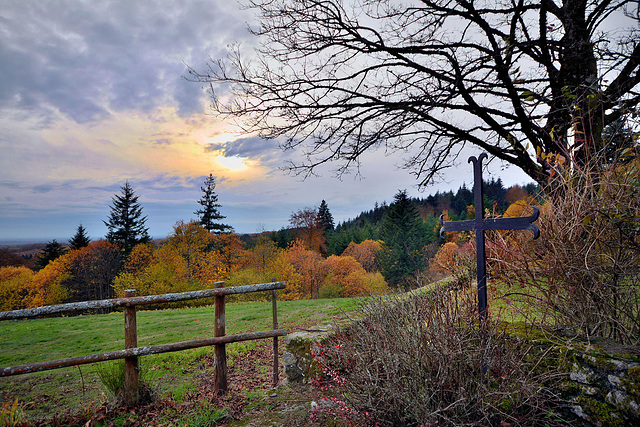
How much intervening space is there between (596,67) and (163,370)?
34.1 feet

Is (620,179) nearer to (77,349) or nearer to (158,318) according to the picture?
(77,349)

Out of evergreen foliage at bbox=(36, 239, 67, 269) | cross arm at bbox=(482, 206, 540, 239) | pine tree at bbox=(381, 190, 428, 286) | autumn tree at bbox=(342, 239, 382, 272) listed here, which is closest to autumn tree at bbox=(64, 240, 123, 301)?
evergreen foliage at bbox=(36, 239, 67, 269)

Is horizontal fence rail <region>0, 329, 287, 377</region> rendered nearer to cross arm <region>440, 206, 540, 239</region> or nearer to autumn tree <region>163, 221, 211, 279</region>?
cross arm <region>440, 206, 540, 239</region>

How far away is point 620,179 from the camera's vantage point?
294 centimetres

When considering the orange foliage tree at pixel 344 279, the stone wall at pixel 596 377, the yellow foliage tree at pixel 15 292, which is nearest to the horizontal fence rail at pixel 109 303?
the stone wall at pixel 596 377

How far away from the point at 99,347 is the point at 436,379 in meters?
11.0

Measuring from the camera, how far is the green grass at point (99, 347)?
535 centimetres

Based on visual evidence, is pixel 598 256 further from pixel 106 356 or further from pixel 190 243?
pixel 190 243

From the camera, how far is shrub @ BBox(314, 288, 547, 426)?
2.28 meters

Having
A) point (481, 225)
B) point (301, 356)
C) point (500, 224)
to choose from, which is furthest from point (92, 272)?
point (500, 224)

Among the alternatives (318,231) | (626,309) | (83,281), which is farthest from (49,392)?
(318,231)

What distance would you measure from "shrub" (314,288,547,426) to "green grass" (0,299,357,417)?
4.67 ft

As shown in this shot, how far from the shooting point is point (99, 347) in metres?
9.80

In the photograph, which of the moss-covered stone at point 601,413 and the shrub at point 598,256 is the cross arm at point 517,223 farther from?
the moss-covered stone at point 601,413
